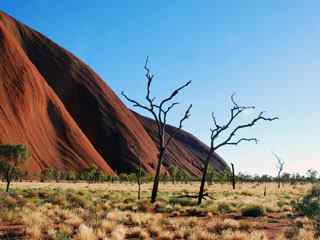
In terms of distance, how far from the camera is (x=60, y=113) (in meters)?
122

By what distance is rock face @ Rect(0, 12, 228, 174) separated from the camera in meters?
109

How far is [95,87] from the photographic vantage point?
15238 cm

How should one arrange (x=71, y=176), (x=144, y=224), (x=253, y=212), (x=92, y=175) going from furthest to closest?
(x=92, y=175), (x=71, y=176), (x=253, y=212), (x=144, y=224)

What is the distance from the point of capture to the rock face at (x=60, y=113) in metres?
109

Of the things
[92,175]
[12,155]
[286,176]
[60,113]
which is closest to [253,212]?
[12,155]

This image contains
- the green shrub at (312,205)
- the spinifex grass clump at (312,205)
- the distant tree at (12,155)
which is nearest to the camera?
the spinifex grass clump at (312,205)

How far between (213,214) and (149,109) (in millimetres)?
9189

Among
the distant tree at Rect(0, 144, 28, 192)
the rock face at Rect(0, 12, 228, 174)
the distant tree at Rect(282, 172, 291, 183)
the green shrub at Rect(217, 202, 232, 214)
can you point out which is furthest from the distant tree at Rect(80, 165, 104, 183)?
the green shrub at Rect(217, 202, 232, 214)

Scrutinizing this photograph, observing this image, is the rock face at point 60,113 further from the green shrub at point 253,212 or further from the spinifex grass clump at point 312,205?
the spinifex grass clump at point 312,205

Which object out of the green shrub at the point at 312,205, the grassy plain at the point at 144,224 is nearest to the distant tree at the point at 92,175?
→ the grassy plain at the point at 144,224

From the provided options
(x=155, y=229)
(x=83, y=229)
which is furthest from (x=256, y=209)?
(x=83, y=229)

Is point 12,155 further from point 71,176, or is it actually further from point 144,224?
point 71,176

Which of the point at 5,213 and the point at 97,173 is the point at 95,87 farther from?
the point at 5,213

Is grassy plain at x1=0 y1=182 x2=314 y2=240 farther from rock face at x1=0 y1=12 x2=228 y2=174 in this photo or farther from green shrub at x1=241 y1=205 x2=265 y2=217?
rock face at x1=0 y1=12 x2=228 y2=174
